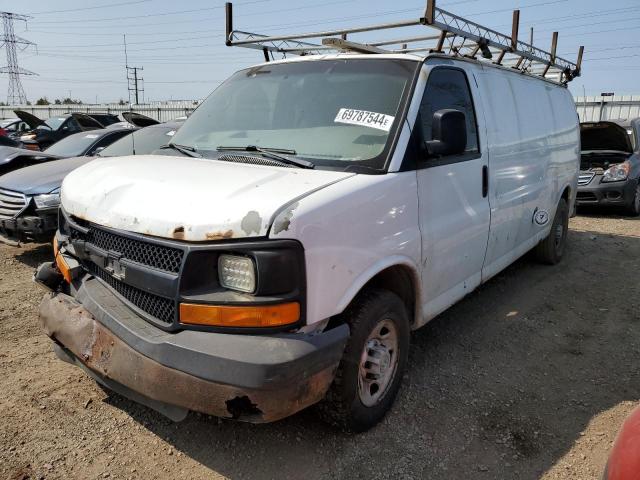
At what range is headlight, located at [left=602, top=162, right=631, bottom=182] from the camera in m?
9.47

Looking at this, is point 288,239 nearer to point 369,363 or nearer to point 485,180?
point 369,363

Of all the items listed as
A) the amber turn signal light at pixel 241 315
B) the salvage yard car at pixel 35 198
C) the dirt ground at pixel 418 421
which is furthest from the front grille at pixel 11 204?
the amber turn signal light at pixel 241 315

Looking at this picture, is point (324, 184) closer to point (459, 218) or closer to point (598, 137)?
point (459, 218)

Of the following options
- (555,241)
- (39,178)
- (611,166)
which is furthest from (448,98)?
(611,166)

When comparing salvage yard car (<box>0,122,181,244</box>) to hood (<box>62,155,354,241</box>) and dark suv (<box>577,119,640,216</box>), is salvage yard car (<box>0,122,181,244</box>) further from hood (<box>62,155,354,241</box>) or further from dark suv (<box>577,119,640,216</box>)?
dark suv (<box>577,119,640,216</box>)

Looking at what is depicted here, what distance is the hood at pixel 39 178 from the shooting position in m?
5.82

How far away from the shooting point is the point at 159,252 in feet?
7.80

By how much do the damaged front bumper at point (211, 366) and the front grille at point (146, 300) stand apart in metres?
0.06

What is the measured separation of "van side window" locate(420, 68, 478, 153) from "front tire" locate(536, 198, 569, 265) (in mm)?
2834

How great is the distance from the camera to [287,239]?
220 centimetres

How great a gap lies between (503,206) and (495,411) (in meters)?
1.73

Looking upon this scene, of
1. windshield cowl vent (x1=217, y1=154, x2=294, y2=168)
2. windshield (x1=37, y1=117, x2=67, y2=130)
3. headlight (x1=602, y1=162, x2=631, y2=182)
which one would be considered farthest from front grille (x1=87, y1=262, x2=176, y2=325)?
windshield (x1=37, y1=117, x2=67, y2=130)

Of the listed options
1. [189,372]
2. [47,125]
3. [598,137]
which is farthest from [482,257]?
[47,125]

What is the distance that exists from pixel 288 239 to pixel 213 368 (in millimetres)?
617
